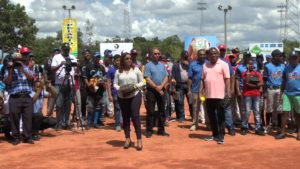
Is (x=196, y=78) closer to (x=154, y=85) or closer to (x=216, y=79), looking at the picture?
(x=154, y=85)

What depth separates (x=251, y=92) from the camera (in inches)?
395

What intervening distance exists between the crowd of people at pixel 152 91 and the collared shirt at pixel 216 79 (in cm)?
2

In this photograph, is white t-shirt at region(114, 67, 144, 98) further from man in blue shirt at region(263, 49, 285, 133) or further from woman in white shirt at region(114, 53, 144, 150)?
man in blue shirt at region(263, 49, 285, 133)

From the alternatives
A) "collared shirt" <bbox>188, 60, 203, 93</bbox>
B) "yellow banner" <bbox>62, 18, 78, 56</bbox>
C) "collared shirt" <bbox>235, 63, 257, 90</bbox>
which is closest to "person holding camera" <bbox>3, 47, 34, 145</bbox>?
"collared shirt" <bbox>188, 60, 203, 93</bbox>

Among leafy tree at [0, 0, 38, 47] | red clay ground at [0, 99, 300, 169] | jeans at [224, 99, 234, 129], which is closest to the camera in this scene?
red clay ground at [0, 99, 300, 169]

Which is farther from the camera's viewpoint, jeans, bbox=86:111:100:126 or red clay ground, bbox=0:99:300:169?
jeans, bbox=86:111:100:126

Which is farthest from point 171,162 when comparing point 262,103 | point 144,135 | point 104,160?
point 262,103

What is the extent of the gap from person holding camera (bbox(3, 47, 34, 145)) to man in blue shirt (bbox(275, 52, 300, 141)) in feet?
18.0

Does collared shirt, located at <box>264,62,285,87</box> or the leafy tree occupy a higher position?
the leafy tree

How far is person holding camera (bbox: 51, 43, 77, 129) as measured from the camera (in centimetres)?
1037

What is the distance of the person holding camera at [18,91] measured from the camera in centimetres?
905

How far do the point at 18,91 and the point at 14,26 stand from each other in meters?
30.6

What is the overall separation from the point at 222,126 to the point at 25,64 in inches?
174

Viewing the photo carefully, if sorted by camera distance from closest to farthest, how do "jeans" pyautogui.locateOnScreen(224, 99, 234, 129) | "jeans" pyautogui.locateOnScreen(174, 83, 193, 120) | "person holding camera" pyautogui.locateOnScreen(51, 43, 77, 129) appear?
1. "jeans" pyautogui.locateOnScreen(224, 99, 234, 129)
2. "person holding camera" pyautogui.locateOnScreen(51, 43, 77, 129)
3. "jeans" pyautogui.locateOnScreen(174, 83, 193, 120)
